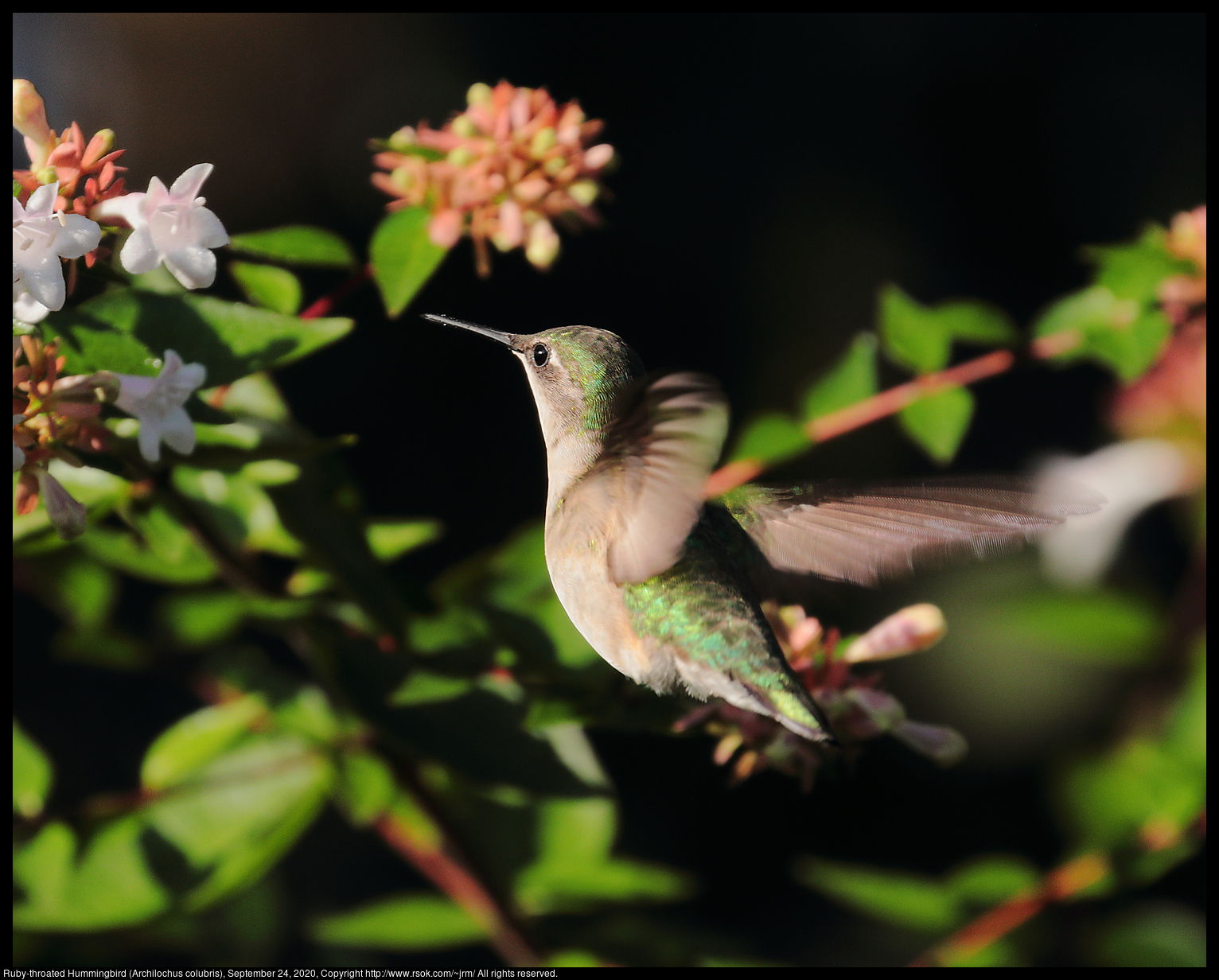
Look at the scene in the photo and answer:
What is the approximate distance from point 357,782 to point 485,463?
4.18 ft

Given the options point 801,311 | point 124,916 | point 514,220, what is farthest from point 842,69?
point 124,916

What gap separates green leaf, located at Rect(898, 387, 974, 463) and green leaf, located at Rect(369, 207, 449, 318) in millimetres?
714

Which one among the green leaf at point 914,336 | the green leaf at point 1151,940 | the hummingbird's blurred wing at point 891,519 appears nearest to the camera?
the hummingbird's blurred wing at point 891,519

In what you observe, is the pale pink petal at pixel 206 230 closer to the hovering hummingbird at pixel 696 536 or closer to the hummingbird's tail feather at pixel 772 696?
the hovering hummingbird at pixel 696 536

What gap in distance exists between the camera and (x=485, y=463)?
2.59m

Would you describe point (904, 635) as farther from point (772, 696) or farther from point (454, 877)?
point (454, 877)

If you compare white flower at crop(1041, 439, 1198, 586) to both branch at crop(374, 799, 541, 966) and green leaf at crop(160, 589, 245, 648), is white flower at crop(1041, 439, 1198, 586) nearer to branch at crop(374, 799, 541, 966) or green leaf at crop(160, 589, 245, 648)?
branch at crop(374, 799, 541, 966)

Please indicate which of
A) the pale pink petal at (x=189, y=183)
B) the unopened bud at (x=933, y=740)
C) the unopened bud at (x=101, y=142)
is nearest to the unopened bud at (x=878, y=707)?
the unopened bud at (x=933, y=740)

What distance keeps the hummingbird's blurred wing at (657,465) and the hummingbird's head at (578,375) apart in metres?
0.09

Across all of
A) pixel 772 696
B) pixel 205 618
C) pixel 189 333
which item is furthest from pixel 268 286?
pixel 772 696

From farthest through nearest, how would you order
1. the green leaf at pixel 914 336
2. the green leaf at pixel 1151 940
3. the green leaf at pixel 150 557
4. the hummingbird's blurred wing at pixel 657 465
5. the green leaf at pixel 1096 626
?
1. the green leaf at pixel 1096 626
2. the green leaf at pixel 1151 940
3. the green leaf at pixel 914 336
4. the green leaf at pixel 150 557
5. the hummingbird's blurred wing at pixel 657 465

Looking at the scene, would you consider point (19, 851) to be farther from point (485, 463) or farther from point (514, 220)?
point (485, 463)

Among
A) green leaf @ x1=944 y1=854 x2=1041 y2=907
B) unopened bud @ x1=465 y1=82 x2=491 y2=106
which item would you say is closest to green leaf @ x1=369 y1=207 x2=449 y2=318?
unopened bud @ x1=465 y1=82 x2=491 y2=106

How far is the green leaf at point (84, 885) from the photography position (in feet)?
4.31
